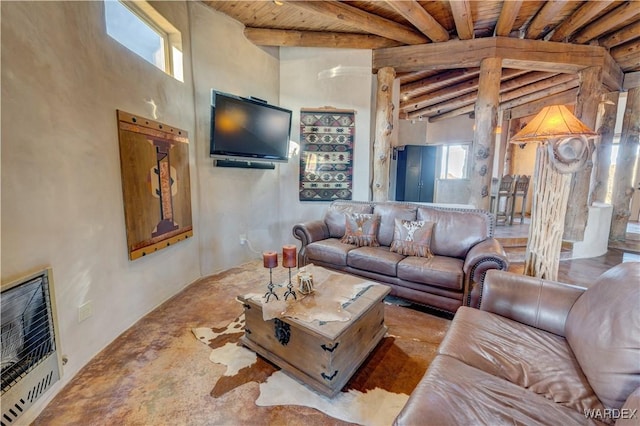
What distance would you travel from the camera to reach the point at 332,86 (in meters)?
4.00

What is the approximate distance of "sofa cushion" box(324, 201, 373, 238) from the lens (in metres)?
3.47

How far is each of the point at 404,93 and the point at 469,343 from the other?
516 cm

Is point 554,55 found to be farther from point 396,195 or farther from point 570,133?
point 396,195

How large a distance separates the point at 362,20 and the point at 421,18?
665 mm

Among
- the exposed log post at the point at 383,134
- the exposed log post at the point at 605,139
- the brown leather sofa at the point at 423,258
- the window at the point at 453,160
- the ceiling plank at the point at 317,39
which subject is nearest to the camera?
the brown leather sofa at the point at 423,258

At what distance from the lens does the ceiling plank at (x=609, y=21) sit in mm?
3080

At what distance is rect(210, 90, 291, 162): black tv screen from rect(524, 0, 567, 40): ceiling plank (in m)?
3.07

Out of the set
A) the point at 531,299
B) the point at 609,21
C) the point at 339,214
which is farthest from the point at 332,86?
the point at 531,299

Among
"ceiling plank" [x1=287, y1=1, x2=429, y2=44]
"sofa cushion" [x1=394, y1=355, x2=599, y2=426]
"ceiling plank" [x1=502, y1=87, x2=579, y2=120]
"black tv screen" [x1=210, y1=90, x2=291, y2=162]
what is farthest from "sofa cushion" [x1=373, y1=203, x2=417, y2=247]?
"ceiling plank" [x1=502, y1=87, x2=579, y2=120]

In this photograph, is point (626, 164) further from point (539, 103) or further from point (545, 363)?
point (545, 363)

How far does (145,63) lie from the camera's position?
7.63ft

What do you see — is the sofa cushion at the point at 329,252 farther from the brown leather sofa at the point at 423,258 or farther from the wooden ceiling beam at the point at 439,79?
the wooden ceiling beam at the point at 439,79

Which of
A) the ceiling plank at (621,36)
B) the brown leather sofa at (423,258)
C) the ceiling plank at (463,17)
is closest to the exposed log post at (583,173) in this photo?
the ceiling plank at (621,36)

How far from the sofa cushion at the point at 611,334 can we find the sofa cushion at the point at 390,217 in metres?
1.80
